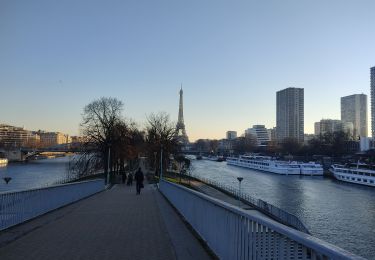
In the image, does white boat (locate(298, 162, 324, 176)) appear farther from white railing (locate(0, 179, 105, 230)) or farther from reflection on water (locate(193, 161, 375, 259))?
white railing (locate(0, 179, 105, 230))

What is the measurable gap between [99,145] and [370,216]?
32.7 metres

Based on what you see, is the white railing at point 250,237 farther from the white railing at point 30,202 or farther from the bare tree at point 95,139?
the bare tree at point 95,139

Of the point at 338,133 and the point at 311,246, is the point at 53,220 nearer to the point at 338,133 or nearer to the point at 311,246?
the point at 311,246

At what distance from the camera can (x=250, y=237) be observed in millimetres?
5645

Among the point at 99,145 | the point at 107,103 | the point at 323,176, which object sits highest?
the point at 107,103

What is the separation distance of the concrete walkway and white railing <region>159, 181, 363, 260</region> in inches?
21.5

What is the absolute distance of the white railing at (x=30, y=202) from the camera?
10323 mm

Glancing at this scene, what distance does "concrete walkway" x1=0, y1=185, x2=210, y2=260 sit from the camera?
774cm

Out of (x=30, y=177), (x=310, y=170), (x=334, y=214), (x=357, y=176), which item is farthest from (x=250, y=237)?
(x=310, y=170)

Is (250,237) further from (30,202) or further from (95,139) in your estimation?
(95,139)

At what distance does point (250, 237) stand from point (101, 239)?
15.7 ft

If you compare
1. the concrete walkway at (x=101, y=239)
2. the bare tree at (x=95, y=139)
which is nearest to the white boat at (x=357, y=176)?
the bare tree at (x=95, y=139)

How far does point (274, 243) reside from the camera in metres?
4.76

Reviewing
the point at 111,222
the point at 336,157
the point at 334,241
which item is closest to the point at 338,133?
the point at 336,157
